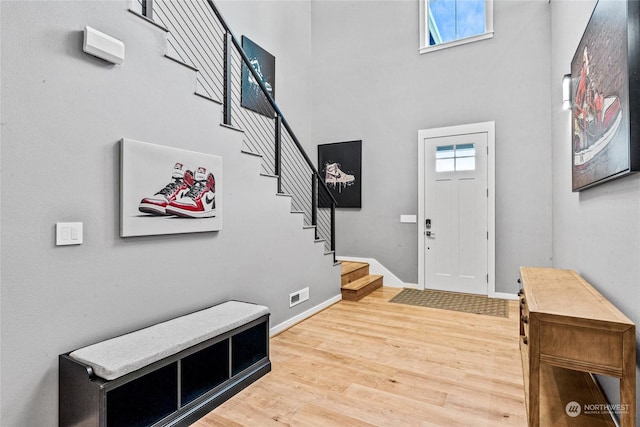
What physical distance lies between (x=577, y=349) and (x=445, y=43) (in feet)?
15.2

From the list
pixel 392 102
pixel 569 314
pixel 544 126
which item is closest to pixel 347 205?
pixel 392 102

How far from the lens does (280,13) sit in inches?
210

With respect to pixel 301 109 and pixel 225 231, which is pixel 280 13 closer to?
pixel 301 109

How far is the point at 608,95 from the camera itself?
1.81 metres

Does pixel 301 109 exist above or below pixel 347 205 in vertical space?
above

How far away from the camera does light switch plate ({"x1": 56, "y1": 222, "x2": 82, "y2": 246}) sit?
5.97 feet

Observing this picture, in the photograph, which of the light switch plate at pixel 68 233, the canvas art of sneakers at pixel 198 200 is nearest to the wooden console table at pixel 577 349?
the canvas art of sneakers at pixel 198 200

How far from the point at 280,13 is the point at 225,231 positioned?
4085 millimetres

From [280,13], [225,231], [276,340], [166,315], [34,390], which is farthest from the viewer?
[280,13]

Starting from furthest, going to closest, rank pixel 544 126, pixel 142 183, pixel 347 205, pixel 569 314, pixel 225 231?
pixel 347 205 → pixel 544 126 → pixel 225 231 → pixel 142 183 → pixel 569 314

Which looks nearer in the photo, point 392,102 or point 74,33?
point 74,33

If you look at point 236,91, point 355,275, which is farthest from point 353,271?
point 236,91

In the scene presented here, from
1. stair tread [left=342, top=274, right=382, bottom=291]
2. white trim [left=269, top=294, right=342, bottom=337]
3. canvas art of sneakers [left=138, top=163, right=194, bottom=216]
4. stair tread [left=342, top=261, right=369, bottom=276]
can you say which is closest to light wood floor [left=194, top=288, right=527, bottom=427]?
white trim [left=269, top=294, right=342, bottom=337]

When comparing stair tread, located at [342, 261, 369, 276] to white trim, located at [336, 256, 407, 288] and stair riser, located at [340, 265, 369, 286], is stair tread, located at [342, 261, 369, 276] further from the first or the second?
white trim, located at [336, 256, 407, 288]
